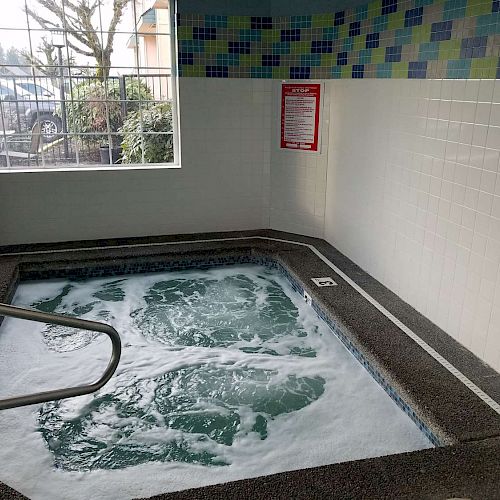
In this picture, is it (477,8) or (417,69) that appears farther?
(417,69)

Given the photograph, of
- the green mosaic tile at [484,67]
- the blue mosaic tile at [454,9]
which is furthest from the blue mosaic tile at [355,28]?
the green mosaic tile at [484,67]

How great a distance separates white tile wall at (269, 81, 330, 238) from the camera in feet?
17.6

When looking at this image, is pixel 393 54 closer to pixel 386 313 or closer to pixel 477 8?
pixel 477 8

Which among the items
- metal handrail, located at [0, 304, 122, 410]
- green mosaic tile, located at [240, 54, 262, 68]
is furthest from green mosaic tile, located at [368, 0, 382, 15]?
metal handrail, located at [0, 304, 122, 410]

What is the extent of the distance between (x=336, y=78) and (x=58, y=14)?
259 centimetres

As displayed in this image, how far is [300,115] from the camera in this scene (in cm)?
528

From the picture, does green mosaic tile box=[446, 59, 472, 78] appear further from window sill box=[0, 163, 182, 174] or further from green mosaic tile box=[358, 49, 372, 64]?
window sill box=[0, 163, 182, 174]

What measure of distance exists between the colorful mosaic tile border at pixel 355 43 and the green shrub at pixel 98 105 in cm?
53

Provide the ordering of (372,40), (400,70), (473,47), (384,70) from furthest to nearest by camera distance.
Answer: (372,40), (384,70), (400,70), (473,47)

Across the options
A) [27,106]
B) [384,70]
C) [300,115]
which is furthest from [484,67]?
[27,106]

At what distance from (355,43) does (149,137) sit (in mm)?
2205

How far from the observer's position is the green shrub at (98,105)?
5152mm

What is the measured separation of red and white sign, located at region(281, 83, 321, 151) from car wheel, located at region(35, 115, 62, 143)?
2174mm

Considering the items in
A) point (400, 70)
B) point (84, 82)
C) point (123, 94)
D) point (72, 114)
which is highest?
point (400, 70)
